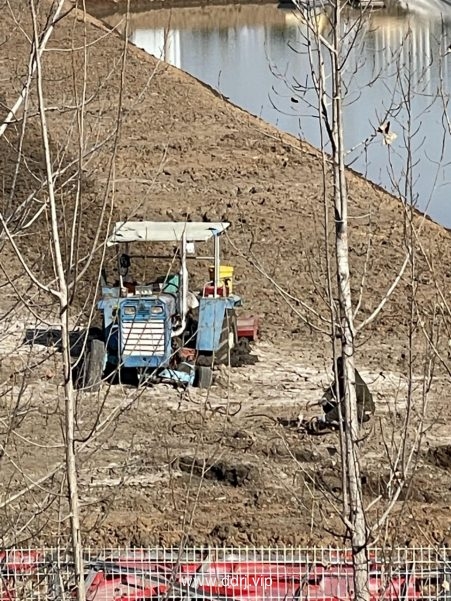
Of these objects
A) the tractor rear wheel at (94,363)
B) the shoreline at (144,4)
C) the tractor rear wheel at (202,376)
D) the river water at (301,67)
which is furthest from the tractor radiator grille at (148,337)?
the shoreline at (144,4)

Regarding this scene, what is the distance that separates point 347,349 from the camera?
5676mm

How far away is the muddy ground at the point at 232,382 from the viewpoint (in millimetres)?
6543

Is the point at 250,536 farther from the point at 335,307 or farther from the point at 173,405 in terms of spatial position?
the point at 335,307

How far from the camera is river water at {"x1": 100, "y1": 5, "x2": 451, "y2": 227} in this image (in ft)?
47.5

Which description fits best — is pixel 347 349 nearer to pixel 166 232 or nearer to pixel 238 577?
pixel 238 577

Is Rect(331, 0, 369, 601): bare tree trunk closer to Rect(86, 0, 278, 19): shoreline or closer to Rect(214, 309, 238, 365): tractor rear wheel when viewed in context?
Rect(214, 309, 238, 365): tractor rear wheel

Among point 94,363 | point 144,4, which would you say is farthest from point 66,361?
point 144,4

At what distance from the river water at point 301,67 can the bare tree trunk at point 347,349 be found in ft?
0.92

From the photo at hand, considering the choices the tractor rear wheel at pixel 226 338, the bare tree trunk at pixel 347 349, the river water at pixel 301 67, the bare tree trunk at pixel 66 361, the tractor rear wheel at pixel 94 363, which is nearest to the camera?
the bare tree trunk at pixel 66 361

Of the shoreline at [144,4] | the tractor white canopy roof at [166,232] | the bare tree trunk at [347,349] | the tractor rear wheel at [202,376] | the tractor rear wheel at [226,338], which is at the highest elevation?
the bare tree trunk at [347,349]

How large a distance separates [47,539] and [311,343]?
265 inches

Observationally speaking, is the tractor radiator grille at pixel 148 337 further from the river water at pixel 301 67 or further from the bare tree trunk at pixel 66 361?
the bare tree trunk at pixel 66 361

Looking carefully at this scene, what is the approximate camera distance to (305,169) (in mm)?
23844

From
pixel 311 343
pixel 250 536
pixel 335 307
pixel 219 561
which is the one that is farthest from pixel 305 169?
pixel 335 307
